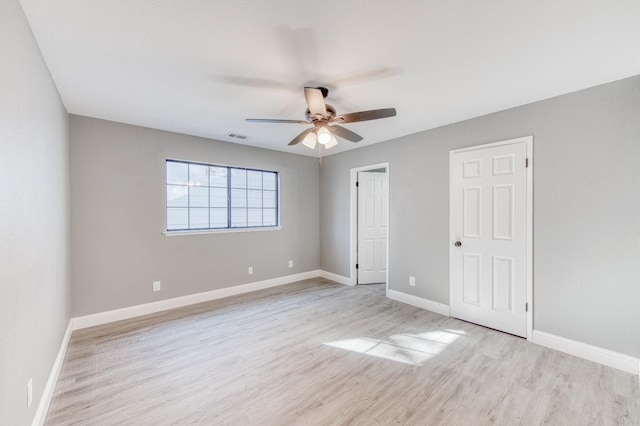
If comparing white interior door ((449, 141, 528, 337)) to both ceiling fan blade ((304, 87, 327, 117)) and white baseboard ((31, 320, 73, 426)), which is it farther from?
white baseboard ((31, 320, 73, 426))

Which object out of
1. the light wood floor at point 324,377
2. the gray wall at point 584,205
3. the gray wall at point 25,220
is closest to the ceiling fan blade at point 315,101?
the gray wall at point 584,205

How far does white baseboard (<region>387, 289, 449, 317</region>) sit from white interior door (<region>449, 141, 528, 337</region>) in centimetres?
14

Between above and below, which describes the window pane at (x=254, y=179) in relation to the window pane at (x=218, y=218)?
above

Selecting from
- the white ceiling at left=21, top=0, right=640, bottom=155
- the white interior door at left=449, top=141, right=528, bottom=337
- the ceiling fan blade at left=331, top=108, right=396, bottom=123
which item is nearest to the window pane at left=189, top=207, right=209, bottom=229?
the white ceiling at left=21, top=0, right=640, bottom=155

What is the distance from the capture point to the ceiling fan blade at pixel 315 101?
2133 mm

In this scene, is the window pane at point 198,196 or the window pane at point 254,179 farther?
the window pane at point 254,179

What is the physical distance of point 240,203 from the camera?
4625 mm

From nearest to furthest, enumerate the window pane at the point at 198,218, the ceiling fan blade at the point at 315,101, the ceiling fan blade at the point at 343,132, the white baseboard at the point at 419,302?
the ceiling fan blade at the point at 315,101 < the ceiling fan blade at the point at 343,132 < the white baseboard at the point at 419,302 < the window pane at the point at 198,218

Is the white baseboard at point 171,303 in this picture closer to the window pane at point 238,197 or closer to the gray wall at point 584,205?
the window pane at point 238,197

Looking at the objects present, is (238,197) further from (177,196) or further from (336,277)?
A: (336,277)

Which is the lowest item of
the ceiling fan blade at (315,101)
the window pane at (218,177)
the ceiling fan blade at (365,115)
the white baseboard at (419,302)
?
the white baseboard at (419,302)

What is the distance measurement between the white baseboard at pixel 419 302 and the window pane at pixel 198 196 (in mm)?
3248

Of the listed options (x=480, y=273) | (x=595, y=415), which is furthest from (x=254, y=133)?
(x=595, y=415)

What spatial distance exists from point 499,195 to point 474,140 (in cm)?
74
